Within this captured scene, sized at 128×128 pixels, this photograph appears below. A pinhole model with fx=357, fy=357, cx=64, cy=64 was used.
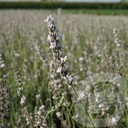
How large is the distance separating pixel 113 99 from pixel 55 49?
1.11 meters

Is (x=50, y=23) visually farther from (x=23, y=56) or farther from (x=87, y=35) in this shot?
(x=87, y=35)

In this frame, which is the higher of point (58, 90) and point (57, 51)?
point (57, 51)

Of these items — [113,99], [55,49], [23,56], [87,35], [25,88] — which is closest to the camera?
[55,49]

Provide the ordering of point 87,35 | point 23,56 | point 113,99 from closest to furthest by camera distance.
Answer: point 113,99 < point 23,56 < point 87,35

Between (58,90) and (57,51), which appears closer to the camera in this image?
(57,51)

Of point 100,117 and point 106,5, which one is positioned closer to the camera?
point 100,117

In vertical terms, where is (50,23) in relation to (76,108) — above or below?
above

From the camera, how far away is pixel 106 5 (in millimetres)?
40344

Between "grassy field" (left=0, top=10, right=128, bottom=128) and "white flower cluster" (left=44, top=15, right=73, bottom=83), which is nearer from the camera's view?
"white flower cluster" (left=44, top=15, right=73, bottom=83)

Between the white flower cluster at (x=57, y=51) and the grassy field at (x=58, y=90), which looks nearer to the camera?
the white flower cluster at (x=57, y=51)

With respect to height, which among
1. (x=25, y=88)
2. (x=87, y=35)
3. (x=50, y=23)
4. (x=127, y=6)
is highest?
(x=127, y=6)

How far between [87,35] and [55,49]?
18.8ft

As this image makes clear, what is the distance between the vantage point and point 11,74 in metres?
3.79

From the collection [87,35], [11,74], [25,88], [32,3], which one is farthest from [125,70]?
[32,3]
